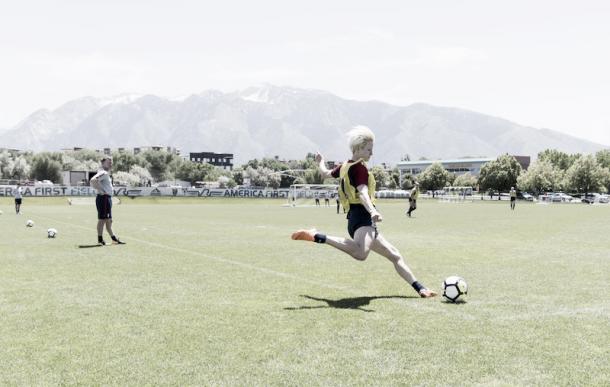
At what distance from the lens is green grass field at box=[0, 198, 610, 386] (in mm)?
5328

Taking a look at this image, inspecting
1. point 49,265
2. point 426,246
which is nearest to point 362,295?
point 49,265

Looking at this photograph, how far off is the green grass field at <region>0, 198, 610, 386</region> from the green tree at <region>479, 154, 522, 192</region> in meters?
124

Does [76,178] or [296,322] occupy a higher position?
[76,178]

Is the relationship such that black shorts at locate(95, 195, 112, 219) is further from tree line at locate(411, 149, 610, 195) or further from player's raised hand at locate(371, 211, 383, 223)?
tree line at locate(411, 149, 610, 195)

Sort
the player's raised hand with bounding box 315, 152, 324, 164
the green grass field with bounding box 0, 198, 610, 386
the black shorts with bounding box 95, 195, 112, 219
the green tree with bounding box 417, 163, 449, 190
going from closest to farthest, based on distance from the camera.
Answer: the green grass field with bounding box 0, 198, 610, 386 < the player's raised hand with bounding box 315, 152, 324, 164 < the black shorts with bounding box 95, 195, 112, 219 < the green tree with bounding box 417, 163, 449, 190

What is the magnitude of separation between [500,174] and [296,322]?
132243mm

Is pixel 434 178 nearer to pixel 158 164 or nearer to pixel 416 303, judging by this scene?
pixel 158 164

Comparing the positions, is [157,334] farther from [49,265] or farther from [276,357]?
[49,265]

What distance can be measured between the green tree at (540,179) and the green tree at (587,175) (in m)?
5.53

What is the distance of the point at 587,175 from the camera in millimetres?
119250

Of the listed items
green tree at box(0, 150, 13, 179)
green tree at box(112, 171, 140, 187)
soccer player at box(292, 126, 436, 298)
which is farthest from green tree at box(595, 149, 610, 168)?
soccer player at box(292, 126, 436, 298)

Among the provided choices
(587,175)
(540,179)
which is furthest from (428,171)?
(587,175)

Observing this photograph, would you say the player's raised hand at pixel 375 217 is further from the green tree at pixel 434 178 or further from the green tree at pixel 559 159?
the green tree at pixel 434 178

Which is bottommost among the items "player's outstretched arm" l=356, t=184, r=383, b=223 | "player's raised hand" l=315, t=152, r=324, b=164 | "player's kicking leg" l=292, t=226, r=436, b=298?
"player's kicking leg" l=292, t=226, r=436, b=298
